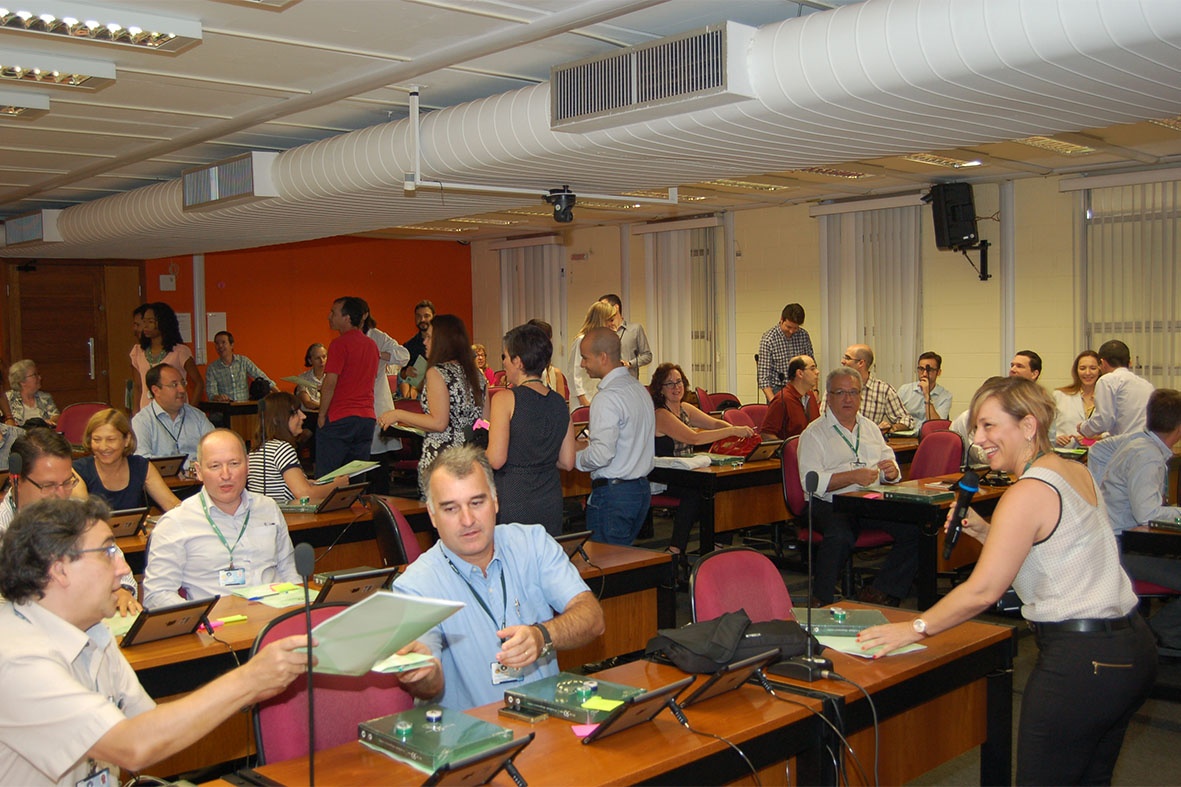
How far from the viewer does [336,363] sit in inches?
292

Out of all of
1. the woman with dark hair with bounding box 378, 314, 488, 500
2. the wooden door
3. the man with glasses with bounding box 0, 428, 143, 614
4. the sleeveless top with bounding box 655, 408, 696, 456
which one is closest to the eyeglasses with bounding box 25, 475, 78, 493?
the man with glasses with bounding box 0, 428, 143, 614

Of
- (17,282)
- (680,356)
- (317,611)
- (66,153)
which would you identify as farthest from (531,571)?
(17,282)

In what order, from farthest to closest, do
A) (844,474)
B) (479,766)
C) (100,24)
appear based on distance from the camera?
(844,474)
(100,24)
(479,766)

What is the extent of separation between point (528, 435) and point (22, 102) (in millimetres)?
3538

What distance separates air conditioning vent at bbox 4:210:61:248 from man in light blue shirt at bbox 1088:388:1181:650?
9.64 metres

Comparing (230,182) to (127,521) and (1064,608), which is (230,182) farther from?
(1064,608)

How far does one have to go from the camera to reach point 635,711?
2.53 metres

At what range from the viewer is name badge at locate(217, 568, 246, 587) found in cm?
408

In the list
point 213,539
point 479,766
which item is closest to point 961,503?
point 479,766

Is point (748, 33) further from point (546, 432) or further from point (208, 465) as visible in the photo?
point (208, 465)

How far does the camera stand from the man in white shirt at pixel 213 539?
400 centimetres

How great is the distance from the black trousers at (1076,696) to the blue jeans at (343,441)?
5488 millimetres

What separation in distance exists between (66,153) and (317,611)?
6240mm

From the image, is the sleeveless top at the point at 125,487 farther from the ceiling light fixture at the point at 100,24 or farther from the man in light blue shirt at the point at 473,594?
the man in light blue shirt at the point at 473,594
